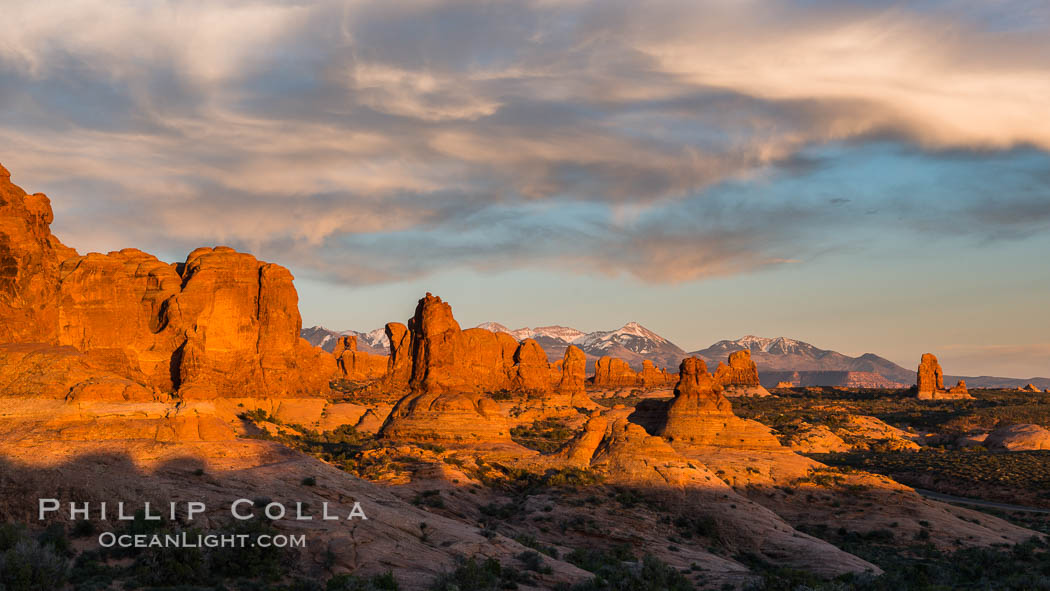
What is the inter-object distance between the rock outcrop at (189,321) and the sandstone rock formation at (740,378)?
115644 millimetres

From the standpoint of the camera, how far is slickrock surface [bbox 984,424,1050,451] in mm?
88875

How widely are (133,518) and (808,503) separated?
39938 millimetres

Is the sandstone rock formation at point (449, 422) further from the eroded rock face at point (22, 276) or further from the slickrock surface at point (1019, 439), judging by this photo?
the slickrock surface at point (1019, 439)

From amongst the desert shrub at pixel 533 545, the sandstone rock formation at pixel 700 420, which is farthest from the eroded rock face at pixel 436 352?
the desert shrub at pixel 533 545

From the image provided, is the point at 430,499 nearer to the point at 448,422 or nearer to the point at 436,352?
the point at 448,422

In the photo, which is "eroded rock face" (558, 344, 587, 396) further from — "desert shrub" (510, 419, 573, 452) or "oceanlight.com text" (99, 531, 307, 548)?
"oceanlight.com text" (99, 531, 307, 548)

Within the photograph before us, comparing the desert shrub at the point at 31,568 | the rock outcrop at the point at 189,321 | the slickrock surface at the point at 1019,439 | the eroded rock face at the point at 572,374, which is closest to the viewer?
the desert shrub at the point at 31,568

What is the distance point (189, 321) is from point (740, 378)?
5681 inches

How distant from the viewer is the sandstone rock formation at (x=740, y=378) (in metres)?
186

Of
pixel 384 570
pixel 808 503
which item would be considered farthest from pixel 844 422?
pixel 384 570

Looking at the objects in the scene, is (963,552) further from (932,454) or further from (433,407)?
(932,454)

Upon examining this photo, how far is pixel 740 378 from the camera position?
640 feet

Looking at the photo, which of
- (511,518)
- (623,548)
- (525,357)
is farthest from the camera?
(525,357)

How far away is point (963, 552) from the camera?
39.7 m
